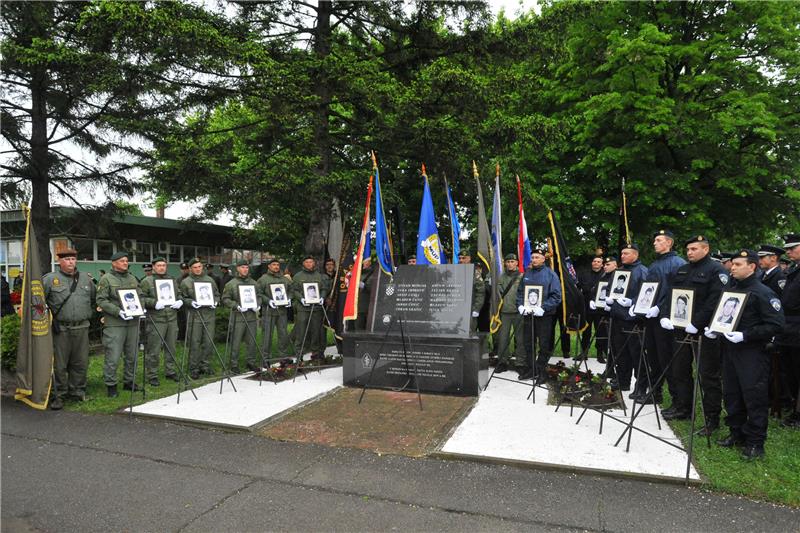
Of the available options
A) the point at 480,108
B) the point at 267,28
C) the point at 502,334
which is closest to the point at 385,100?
the point at 480,108

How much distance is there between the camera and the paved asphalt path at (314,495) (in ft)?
11.7

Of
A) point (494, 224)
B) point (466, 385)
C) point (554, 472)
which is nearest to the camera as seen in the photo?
point (554, 472)

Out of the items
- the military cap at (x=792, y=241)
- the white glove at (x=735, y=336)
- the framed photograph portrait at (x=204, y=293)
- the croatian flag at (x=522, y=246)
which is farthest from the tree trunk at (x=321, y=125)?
the military cap at (x=792, y=241)

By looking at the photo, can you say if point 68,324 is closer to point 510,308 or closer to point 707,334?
point 510,308

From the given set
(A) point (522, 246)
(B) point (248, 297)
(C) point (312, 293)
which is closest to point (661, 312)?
(A) point (522, 246)

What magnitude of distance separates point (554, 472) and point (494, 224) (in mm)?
5010

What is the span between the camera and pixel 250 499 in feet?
13.0

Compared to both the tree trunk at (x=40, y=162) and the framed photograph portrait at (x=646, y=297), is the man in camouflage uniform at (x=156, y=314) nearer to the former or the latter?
the tree trunk at (x=40, y=162)

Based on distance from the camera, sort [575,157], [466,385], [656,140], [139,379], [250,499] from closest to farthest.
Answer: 1. [250,499]
2. [466,385]
3. [139,379]
4. [656,140]
5. [575,157]

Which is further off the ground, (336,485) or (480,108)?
(480,108)

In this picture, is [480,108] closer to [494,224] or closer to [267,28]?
[494,224]

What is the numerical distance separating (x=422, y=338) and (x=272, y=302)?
313 centimetres

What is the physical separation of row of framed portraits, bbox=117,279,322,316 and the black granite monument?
1737 millimetres

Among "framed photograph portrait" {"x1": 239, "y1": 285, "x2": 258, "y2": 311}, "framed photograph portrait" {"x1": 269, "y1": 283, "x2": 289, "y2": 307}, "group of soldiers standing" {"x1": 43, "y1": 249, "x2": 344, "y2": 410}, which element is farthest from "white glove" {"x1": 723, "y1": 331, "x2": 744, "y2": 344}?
"framed photograph portrait" {"x1": 239, "y1": 285, "x2": 258, "y2": 311}
